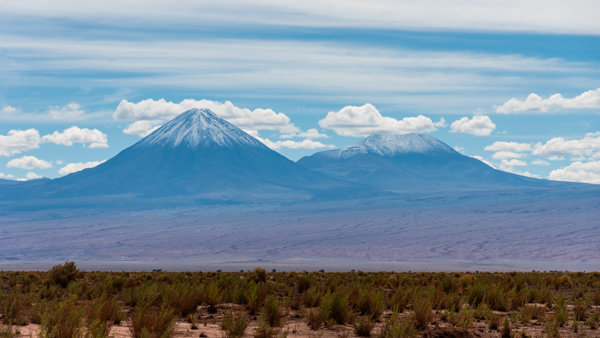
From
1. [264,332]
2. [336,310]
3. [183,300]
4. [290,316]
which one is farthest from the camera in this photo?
[183,300]

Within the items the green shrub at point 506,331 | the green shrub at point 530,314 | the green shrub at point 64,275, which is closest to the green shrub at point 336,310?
the green shrub at point 506,331

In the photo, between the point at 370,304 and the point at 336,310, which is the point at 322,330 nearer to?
the point at 336,310

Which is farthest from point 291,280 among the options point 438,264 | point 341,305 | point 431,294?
point 438,264

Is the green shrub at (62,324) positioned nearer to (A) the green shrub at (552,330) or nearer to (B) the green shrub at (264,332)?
(B) the green shrub at (264,332)

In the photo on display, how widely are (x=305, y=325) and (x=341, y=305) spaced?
3.11 ft

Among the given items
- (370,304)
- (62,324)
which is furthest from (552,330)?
(62,324)

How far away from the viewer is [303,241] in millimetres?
193750

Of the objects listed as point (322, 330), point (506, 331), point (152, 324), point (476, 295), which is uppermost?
point (476, 295)

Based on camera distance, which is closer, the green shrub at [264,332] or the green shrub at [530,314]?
the green shrub at [264,332]

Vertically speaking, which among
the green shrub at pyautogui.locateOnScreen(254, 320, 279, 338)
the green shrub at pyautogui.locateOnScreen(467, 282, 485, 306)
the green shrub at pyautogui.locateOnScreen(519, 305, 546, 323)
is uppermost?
the green shrub at pyautogui.locateOnScreen(467, 282, 485, 306)

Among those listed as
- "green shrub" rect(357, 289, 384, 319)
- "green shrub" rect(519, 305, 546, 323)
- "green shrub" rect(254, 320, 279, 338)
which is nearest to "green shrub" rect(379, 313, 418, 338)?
"green shrub" rect(254, 320, 279, 338)

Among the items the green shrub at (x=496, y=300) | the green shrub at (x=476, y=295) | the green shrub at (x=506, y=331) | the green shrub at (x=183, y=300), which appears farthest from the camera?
the green shrub at (x=476, y=295)

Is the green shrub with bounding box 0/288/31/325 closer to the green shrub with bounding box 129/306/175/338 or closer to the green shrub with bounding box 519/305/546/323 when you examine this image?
the green shrub with bounding box 129/306/175/338

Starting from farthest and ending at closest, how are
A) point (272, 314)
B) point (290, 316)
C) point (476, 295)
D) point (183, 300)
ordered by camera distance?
point (476, 295) → point (183, 300) → point (290, 316) → point (272, 314)
